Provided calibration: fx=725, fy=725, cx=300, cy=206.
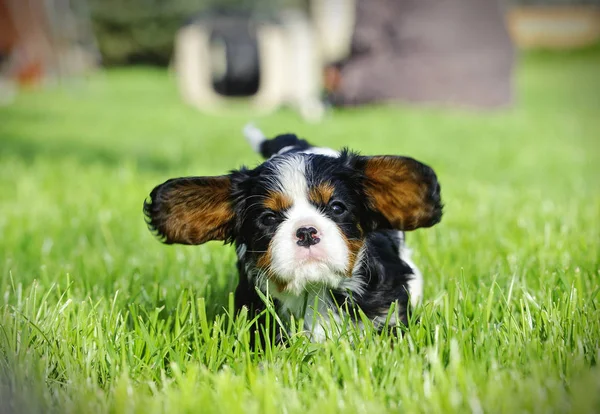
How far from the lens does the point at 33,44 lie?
763 inches

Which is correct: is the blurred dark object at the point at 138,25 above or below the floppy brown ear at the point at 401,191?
above

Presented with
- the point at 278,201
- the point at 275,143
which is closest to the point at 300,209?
the point at 278,201

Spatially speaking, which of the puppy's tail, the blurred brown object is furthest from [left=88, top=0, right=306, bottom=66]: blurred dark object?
the puppy's tail

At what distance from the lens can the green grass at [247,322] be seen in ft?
5.95

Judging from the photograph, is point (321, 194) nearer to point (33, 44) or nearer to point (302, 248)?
point (302, 248)

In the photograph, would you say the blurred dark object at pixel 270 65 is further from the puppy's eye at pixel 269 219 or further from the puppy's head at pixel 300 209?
the puppy's eye at pixel 269 219

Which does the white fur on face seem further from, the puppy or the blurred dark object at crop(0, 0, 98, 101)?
the blurred dark object at crop(0, 0, 98, 101)

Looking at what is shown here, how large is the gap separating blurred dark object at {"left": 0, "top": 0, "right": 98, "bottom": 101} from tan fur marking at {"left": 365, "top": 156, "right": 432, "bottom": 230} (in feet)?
50.3

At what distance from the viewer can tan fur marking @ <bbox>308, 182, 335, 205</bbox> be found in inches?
86.5

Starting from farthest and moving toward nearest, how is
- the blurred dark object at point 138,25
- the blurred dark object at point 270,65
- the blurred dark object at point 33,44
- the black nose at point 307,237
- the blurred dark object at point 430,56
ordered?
1. the blurred dark object at point 138,25
2. the blurred dark object at point 33,44
3. the blurred dark object at point 270,65
4. the blurred dark object at point 430,56
5. the black nose at point 307,237

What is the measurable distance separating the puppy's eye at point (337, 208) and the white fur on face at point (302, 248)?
0.16ft

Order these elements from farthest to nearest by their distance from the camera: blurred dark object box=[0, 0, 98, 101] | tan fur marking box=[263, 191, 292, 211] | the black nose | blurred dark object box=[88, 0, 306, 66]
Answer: blurred dark object box=[88, 0, 306, 66], blurred dark object box=[0, 0, 98, 101], tan fur marking box=[263, 191, 292, 211], the black nose

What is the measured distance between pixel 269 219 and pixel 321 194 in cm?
18

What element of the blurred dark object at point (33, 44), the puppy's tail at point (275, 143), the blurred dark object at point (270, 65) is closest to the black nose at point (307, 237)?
the puppy's tail at point (275, 143)
